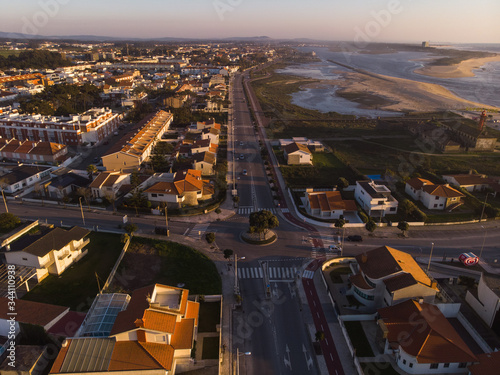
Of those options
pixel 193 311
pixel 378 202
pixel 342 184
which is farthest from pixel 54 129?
pixel 378 202

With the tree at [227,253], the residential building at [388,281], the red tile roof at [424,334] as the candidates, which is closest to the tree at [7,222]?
the tree at [227,253]

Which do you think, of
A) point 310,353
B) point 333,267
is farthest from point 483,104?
point 310,353

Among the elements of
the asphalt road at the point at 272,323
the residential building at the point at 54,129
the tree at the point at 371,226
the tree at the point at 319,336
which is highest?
the residential building at the point at 54,129

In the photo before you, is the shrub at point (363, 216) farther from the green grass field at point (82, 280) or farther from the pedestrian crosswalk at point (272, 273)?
the green grass field at point (82, 280)

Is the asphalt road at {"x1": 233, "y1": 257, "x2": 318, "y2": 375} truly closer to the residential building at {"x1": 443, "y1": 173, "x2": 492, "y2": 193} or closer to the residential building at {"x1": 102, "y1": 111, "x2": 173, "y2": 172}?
the residential building at {"x1": 102, "y1": 111, "x2": 173, "y2": 172}

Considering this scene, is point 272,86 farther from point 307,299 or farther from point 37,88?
point 307,299

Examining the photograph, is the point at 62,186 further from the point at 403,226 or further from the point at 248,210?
the point at 403,226
